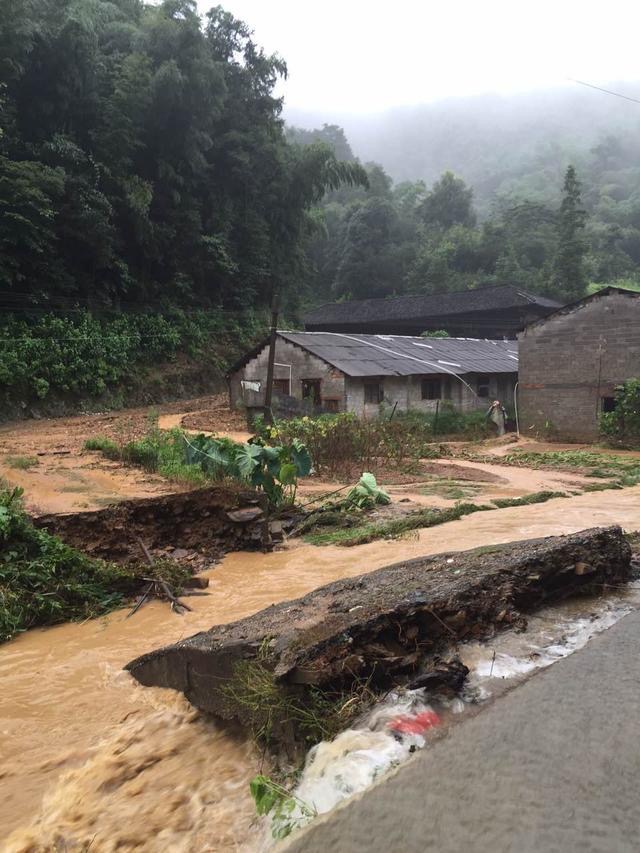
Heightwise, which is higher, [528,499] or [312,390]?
[312,390]

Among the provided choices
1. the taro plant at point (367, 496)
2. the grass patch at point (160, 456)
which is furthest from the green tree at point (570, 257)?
the taro plant at point (367, 496)

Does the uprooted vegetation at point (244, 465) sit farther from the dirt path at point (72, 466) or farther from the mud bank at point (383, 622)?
the mud bank at point (383, 622)

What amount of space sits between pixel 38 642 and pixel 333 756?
4.12m

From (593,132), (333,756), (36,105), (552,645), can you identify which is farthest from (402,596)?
(593,132)

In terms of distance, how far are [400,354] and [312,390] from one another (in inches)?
185

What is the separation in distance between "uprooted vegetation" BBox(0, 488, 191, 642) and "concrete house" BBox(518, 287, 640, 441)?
1752 centimetres

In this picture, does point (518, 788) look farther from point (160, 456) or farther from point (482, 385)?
point (482, 385)

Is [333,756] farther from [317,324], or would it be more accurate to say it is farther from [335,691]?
[317,324]

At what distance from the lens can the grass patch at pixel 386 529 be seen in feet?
30.2

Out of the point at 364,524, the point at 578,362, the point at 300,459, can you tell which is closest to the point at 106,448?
the point at 300,459

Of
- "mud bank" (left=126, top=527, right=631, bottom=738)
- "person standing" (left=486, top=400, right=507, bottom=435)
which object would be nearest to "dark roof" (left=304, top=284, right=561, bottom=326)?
"person standing" (left=486, top=400, right=507, bottom=435)

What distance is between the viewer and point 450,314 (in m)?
39.7

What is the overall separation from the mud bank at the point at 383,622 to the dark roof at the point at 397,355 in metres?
17.3

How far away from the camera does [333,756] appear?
3012 millimetres
